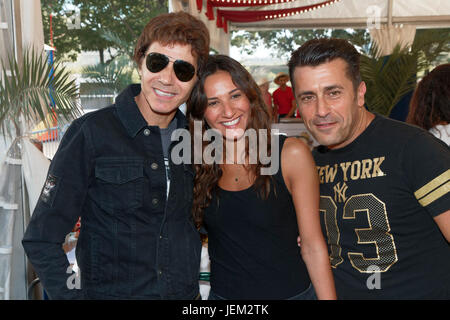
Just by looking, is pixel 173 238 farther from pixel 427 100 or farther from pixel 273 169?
pixel 427 100

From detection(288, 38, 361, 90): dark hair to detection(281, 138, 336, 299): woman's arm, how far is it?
0.39 m

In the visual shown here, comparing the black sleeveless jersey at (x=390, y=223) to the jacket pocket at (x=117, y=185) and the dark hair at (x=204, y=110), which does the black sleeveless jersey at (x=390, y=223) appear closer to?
the dark hair at (x=204, y=110)

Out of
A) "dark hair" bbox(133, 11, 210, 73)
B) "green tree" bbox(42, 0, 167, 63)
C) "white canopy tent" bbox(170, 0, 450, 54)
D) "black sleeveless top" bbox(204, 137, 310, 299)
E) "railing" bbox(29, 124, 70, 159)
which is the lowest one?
"black sleeveless top" bbox(204, 137, 310, 299)

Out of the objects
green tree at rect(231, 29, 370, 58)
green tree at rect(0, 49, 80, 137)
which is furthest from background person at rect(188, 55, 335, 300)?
green tree at rect(231, 29, 370, 58)

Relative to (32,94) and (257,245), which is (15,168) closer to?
(32,94)

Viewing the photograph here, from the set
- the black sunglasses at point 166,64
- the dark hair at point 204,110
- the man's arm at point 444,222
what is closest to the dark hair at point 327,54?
the dark hair at point 204,110

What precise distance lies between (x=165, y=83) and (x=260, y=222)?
71 centimetres

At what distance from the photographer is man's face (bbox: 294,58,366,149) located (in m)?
1.75

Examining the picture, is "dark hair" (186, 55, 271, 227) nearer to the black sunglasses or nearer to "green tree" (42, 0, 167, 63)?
the black sunglasses

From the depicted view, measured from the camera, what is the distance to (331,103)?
5.80 feet

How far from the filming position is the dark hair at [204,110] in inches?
70.7

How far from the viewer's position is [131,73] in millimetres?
4473

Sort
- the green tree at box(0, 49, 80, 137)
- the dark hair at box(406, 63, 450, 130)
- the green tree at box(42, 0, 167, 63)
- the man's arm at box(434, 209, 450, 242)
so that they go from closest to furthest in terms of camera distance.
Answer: the man's arm at box(434, 209, 450, 242) < the green tree at box(0, 49, 80, 137) < the dark hair at box(406, 63, 450, 130) < the green tree at box(42, 0, 167, 63)
